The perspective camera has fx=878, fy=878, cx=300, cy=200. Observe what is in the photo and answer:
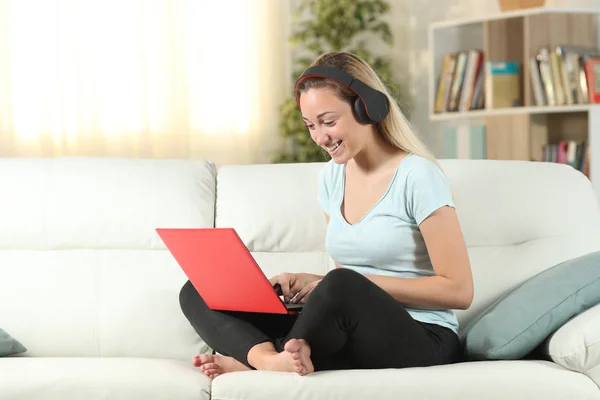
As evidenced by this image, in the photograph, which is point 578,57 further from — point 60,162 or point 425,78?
point 60,162

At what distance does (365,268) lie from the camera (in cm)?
196

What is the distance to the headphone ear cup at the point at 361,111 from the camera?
1.89m

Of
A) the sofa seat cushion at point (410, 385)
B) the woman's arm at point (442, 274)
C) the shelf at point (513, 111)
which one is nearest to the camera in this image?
the sofa seat cushion at point (410, 385)

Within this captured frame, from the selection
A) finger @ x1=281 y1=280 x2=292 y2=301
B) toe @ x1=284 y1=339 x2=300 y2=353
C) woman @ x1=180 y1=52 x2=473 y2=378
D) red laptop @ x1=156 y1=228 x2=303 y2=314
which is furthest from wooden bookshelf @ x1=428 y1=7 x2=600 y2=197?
toe @ x1=284 y1=339 x2=300 y2=353

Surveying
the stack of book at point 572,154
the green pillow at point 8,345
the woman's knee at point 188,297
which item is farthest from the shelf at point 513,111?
the green pillow at point 8,345

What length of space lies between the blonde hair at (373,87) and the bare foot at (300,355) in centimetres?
53

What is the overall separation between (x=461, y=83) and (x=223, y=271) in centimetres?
241

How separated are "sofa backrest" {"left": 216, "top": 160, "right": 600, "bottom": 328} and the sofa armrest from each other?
376 mm

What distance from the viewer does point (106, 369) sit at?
1854 millimetres

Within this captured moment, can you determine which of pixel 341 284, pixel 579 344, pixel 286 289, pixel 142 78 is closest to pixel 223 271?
pixel 286 289

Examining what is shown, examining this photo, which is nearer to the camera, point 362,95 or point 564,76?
point 362,95

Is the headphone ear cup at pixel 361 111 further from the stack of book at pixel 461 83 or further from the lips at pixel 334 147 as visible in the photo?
the stack of book at pixel 461 83

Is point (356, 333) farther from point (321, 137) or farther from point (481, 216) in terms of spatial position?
point (481, 216)

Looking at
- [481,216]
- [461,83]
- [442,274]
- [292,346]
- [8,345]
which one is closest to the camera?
[292,346]
